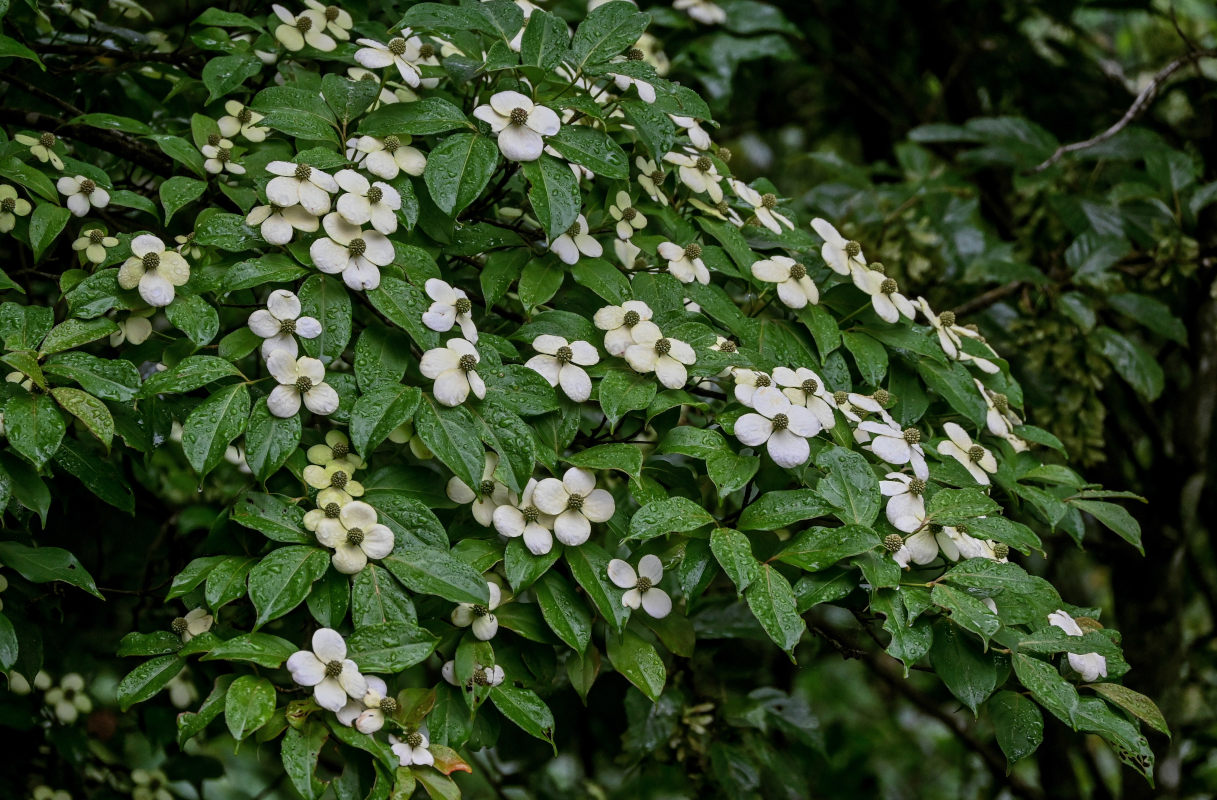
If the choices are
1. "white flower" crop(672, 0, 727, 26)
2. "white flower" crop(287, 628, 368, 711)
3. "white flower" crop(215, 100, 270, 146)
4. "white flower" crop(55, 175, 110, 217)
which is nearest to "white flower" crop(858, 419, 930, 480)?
"white flower" crop(287, 628, 368, 711)

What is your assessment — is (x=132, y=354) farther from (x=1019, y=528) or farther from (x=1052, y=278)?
(x=1052, y=278)

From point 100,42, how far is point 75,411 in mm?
991

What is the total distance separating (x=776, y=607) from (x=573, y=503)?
0.26 m

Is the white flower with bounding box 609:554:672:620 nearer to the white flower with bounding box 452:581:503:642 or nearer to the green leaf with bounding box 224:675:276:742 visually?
the white flower with bounding box 452:581:503:642

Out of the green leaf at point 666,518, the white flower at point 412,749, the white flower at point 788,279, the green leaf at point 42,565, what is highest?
the white flower at point 788,279

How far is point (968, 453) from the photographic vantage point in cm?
143

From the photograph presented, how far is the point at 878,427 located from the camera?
1328 millimetres

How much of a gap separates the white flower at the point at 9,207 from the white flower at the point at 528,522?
76 cm

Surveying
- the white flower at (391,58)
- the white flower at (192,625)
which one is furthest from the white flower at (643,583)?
the white flower at (391,58)

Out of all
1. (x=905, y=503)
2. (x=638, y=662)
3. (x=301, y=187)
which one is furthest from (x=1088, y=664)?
(x=301, y=187)

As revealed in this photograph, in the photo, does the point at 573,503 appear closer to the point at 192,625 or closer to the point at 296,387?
the point at 296,387

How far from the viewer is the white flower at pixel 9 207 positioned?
1.38m

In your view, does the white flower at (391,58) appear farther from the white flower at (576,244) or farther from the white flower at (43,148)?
the white flower at (43,148)

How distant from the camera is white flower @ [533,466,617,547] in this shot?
1218 mm
